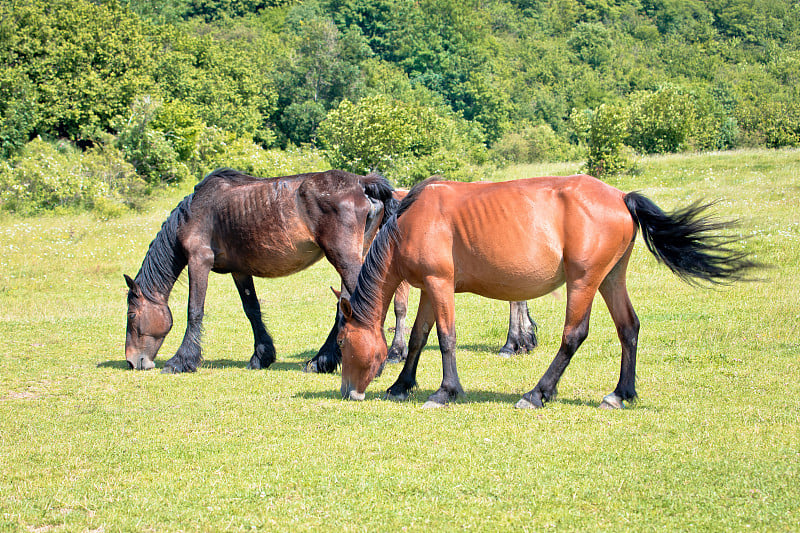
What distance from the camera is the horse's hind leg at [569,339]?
763cm

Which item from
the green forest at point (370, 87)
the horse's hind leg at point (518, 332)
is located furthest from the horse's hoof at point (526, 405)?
the green forest at point (370, 87)

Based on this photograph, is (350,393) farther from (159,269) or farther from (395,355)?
(159,269)

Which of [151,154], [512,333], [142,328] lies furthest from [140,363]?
[151,154]

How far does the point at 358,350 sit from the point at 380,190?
314cm

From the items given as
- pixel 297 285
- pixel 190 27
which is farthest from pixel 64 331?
pixel 190 27

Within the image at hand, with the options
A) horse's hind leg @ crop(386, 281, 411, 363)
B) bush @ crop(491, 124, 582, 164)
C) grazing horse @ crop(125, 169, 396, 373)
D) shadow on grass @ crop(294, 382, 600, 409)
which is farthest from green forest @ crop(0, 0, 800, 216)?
shadow on grass @ crop(294, 382, 600, 409)

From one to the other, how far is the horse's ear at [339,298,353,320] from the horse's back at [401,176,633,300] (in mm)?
828

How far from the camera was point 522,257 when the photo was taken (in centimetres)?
776

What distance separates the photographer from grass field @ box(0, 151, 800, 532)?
5.09m

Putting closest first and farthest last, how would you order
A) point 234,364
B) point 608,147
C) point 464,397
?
point 464,397
point 234,364
point 608,147

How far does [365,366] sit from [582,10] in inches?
4700

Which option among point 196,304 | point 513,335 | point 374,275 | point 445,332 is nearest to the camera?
point 445,332

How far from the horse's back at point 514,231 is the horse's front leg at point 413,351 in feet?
1.45

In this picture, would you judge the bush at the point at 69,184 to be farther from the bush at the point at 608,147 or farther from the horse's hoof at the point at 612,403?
the horse's hoof at the point at 612,403
